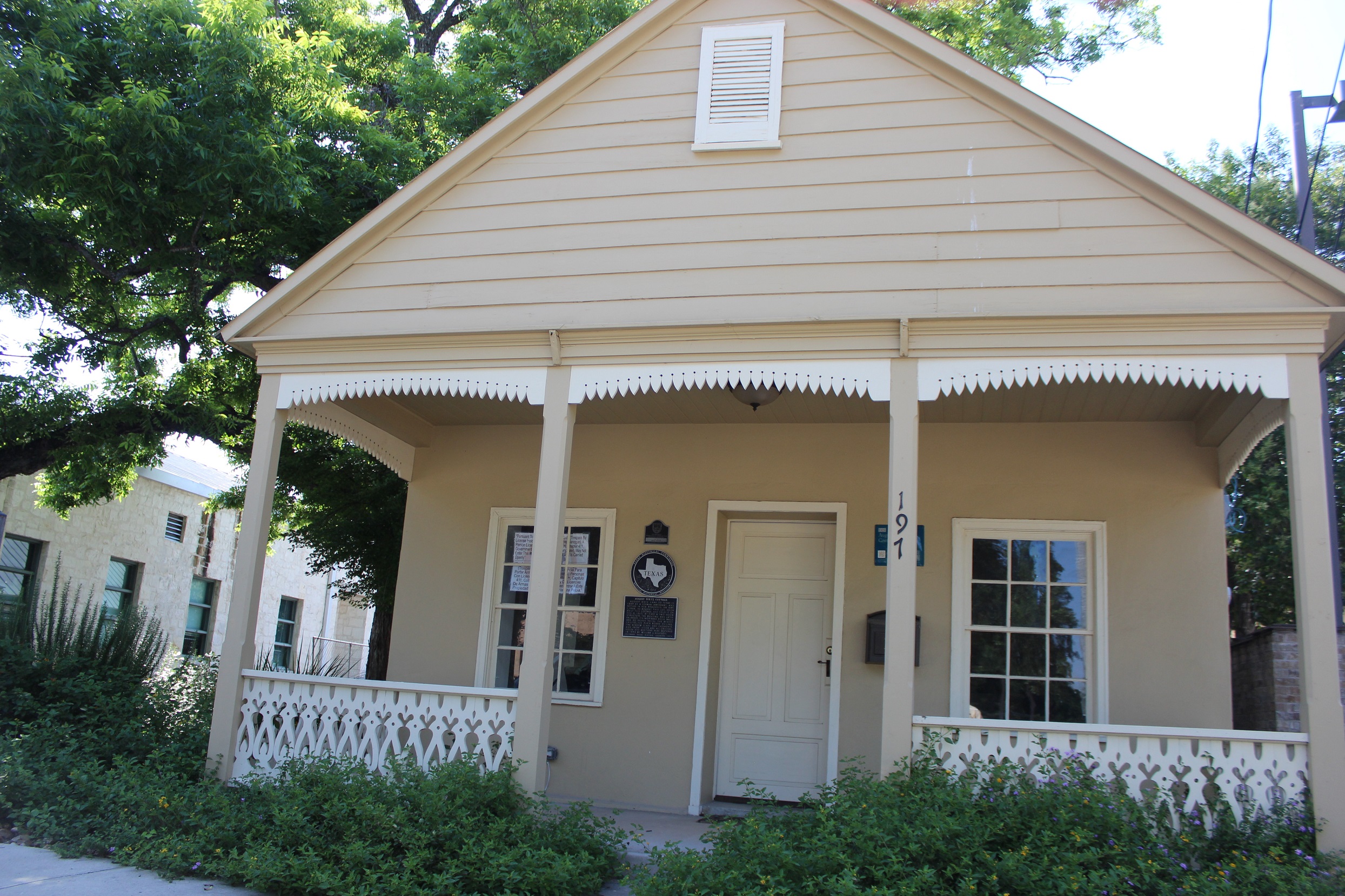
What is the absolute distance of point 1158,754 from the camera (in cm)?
485

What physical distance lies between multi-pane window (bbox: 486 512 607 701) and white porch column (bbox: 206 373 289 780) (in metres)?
1.94

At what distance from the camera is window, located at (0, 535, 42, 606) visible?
→ 41.6ft

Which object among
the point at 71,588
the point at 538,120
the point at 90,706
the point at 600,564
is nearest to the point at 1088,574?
the point at 600,564

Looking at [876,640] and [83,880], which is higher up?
[876,640]

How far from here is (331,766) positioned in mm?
5320

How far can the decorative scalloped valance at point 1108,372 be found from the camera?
5051 millimetres

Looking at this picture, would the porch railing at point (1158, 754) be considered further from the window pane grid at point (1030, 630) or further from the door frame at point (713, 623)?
the door frame at point (713, 623)

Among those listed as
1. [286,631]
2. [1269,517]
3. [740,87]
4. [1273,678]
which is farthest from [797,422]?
[286,631]

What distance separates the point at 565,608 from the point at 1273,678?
202 inches

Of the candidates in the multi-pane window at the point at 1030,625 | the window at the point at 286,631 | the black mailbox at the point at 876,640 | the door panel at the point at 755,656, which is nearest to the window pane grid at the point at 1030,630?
the multi-pane window at the point at 1030,625

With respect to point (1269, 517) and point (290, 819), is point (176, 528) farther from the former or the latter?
point (1269, 517)

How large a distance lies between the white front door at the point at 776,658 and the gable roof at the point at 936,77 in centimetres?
311

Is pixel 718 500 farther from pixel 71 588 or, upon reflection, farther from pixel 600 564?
pixel 71 588

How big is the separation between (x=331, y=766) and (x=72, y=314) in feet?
24.9
